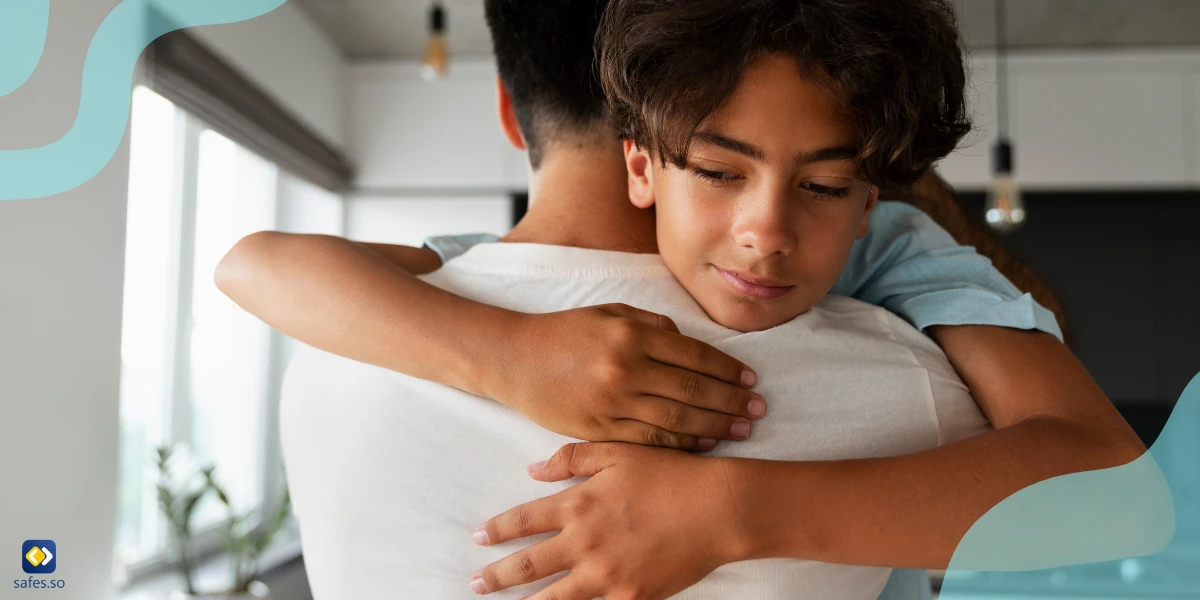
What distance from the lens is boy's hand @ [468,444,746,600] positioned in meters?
0.47

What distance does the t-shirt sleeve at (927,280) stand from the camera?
556mm

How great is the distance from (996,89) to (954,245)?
309cm

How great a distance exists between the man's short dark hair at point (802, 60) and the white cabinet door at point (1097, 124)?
3.33 metres

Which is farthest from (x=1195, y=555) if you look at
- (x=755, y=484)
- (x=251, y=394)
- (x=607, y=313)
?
(x=251, y=394)

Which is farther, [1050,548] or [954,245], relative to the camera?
[954,245]

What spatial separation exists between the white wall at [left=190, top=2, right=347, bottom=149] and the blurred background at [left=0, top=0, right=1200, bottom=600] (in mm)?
12

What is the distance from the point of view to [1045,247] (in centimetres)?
357

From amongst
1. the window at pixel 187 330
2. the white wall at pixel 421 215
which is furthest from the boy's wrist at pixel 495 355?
the white wall at pixel 421 215

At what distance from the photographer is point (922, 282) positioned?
623mm

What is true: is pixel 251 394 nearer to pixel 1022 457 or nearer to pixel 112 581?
pixel 112 581

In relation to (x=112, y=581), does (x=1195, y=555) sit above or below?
above

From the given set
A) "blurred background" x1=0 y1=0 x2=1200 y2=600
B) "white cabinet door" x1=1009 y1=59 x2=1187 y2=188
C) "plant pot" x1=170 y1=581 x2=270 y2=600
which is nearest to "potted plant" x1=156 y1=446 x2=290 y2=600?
"plant pot" x1=170 y1=581 x2=270 y2=600

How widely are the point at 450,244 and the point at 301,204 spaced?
9.30 feet

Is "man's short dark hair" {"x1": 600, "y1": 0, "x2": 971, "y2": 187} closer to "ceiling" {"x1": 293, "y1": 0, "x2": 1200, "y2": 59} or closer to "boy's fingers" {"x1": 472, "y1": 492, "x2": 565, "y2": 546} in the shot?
"boy's fingers" {"x1": 472, "y1": 492, "x2": 565, "y2": 546}
